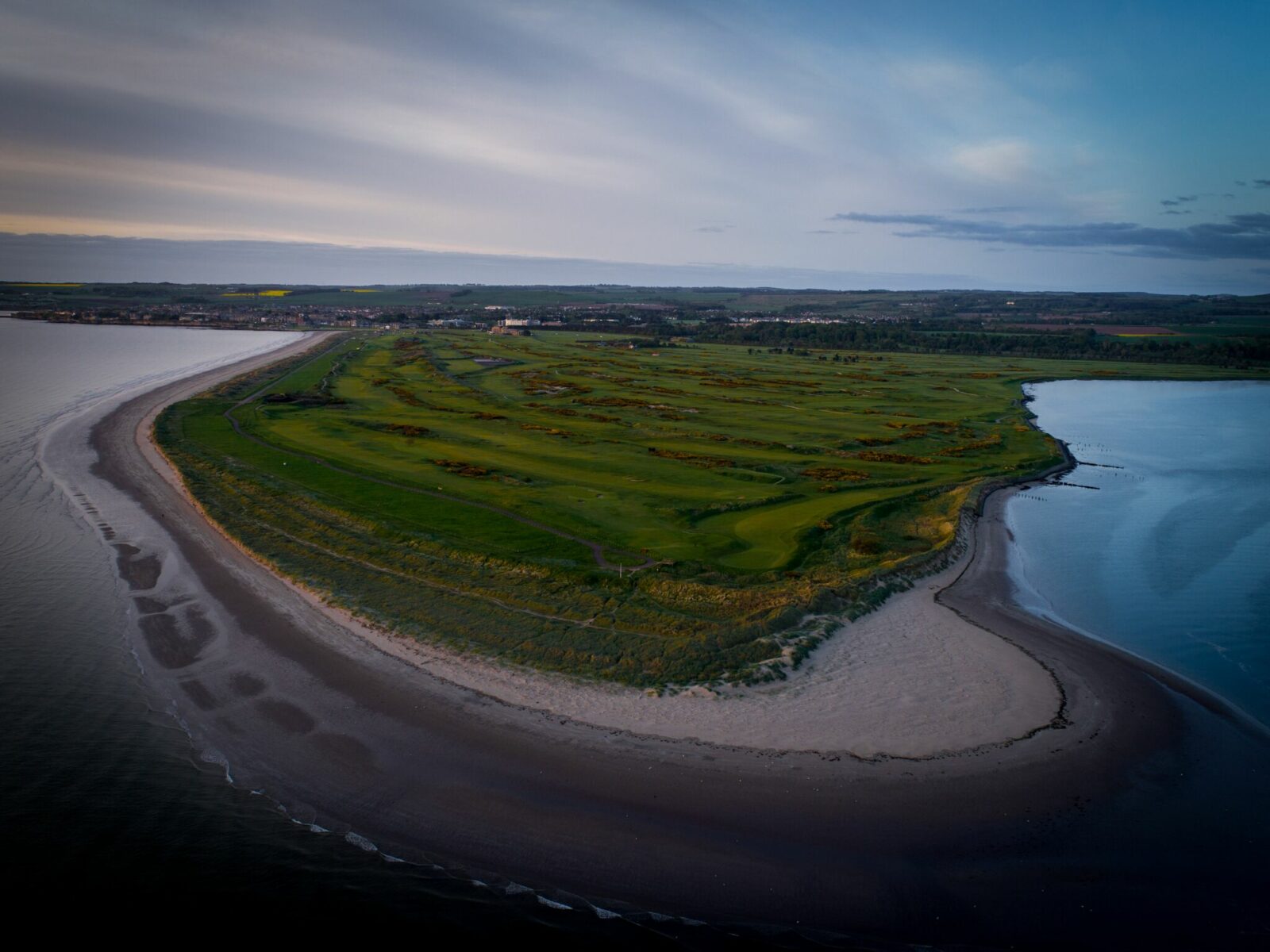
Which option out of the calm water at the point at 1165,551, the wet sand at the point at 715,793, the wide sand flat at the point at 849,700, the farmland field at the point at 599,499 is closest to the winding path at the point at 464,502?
the farmland field at the point at 599,499

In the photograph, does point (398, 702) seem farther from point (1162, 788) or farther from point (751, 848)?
point (1162, 788)

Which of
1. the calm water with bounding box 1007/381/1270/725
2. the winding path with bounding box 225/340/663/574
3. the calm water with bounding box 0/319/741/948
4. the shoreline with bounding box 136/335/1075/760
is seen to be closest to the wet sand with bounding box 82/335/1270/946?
the shoreline with bounding box 136/335/1075/760

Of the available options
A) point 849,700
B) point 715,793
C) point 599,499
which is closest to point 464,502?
point 599,499

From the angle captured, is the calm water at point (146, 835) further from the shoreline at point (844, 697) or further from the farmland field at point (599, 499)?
the farmland field at point (599, 499)

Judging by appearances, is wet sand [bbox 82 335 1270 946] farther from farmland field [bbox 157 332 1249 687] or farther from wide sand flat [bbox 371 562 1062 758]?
farmland field [bbox 157 332 1249 687]

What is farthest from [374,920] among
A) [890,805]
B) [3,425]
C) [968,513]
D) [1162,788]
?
[3,425]
